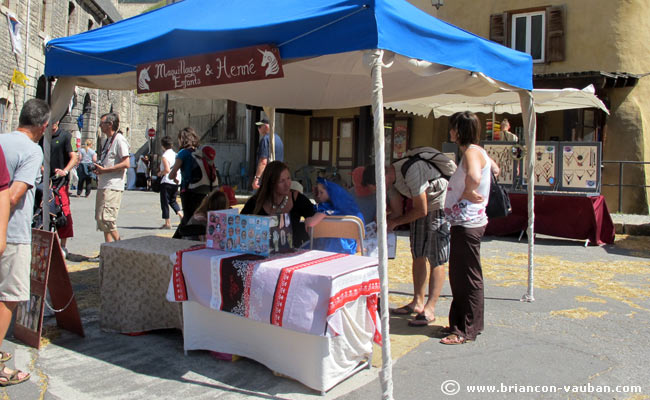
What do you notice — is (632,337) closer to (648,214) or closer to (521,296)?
(521,296)

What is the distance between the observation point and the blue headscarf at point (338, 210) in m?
4.19

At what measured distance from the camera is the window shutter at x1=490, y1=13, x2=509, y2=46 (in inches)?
573

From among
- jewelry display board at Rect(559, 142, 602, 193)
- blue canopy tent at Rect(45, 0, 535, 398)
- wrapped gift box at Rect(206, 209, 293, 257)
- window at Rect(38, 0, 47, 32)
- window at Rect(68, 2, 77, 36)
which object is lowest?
wrapped gift box at Rect(206, 209, 293, 257)

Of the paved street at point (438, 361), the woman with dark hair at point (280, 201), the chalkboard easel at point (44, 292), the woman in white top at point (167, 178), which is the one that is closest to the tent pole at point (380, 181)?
the paved street at point (438, 361)

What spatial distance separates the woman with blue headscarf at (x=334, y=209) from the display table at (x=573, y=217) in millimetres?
5887

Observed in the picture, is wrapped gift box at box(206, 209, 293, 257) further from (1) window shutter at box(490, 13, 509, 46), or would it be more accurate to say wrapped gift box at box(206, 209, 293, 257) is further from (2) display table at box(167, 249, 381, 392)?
(1) window shutter at box(490, 13, 509, 46)

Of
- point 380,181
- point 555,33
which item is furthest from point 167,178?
point 555,33

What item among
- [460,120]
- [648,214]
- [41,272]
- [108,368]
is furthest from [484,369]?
[648,214]

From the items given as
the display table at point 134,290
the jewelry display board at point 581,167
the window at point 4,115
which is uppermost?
the window at point 4,115

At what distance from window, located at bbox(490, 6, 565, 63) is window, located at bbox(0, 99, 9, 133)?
15.6 meters

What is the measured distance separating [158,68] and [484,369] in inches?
122

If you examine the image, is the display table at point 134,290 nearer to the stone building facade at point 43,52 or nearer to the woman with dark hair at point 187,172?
the woman with dark hair at point 187,172

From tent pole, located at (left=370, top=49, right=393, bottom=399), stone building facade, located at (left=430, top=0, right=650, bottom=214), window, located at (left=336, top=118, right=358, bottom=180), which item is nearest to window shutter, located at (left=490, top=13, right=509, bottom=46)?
stone building facade, located at (left=430, top=0, right=650, bottom=214)

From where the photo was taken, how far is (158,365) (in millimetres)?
3582
